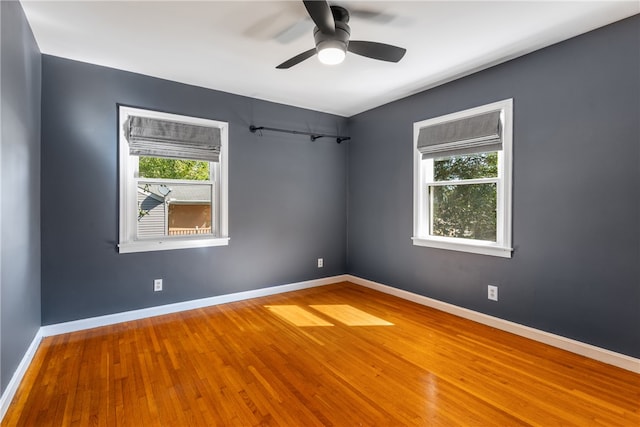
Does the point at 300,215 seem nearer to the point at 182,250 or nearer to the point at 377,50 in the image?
the point at 182,250

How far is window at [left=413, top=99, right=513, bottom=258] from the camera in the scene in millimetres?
2988

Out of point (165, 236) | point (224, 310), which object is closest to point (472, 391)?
point (224, 310)

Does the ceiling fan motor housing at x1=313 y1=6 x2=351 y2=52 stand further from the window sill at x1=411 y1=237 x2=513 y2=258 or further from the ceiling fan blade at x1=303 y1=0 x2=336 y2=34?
the window sill at x1=411 y1=237 x2=513 y2=258

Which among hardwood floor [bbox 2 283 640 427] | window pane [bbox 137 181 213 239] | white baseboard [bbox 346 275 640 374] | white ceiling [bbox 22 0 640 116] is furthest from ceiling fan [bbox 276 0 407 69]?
white baseboard [bbox 346 275 640 374]

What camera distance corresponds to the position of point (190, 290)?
141 inches

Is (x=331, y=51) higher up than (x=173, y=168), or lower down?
higher up

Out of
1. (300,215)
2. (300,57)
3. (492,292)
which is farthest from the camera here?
(300,215)

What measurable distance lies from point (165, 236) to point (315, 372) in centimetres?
225

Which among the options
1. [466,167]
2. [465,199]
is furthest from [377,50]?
[465,199]

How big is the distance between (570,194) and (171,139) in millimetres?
3741

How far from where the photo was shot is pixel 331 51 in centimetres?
213

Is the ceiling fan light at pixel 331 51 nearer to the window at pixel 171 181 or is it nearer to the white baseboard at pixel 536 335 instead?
the window at pixel 171 181

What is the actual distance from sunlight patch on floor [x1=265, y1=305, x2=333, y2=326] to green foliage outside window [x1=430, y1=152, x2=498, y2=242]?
1.71 m

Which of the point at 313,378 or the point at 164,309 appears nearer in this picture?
the point at 313,378
